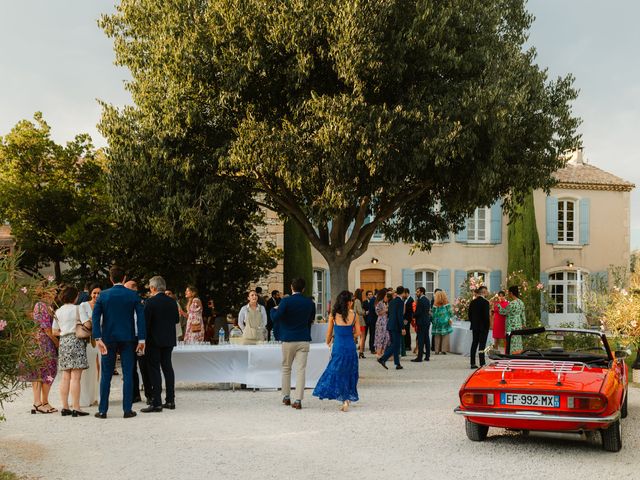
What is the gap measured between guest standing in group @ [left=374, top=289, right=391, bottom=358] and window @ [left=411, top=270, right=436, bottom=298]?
12.5 meters

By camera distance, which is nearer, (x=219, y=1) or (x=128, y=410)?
(x=128, y=410)

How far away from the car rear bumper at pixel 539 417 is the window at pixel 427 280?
24611 mm

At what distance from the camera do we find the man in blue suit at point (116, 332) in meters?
10.4

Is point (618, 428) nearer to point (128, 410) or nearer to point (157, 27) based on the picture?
point (128, 410)

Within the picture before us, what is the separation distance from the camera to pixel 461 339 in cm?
2175

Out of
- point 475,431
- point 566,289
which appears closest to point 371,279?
point 566,289

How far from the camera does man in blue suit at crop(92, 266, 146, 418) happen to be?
10.4 meters

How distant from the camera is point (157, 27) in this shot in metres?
17.9

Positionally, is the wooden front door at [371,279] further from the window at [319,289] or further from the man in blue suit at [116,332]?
the man in blue suit at [116,332]

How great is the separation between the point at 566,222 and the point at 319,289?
1084 cm

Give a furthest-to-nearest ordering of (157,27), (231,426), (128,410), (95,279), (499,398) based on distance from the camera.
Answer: (95,279) → (157,27) → (128,410) → (231,426) → (499,398)

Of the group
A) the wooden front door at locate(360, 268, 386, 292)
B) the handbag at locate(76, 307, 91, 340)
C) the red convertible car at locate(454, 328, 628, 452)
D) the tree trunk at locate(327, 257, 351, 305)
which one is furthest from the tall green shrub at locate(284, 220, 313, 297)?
the red convertible car at locate(454, 328, 628, 452)

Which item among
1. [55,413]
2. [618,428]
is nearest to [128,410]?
[55,413]

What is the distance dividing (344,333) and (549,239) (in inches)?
968
